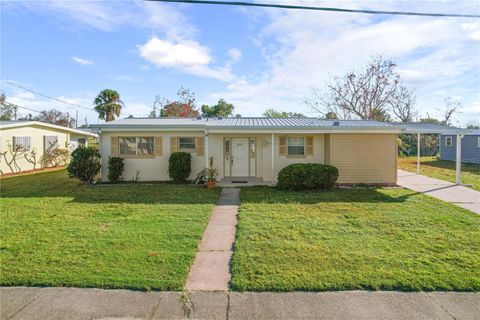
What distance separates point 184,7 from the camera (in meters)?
7.78

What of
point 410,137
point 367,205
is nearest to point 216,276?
point 367,205

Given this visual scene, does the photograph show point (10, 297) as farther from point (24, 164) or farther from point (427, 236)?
point (24, 164)

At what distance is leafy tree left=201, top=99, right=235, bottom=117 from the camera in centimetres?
4225

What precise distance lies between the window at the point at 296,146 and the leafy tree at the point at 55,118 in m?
36.8

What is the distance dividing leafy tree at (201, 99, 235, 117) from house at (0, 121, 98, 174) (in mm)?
22536

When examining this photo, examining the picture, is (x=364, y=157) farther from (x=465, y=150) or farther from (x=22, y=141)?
(x=22, y=141)

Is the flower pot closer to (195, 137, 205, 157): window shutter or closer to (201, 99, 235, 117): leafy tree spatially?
(195, 137, 205, 157): window shutter

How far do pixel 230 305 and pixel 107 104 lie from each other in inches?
1273

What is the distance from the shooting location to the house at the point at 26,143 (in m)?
16.5

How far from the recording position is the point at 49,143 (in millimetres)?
19672

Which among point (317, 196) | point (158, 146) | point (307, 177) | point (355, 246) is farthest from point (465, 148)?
point (355, 246)

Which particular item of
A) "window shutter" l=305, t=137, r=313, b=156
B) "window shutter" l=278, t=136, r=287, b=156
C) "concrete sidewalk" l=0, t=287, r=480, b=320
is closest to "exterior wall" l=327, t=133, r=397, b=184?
"window shutter" l=305, t=137, r=313, b=156

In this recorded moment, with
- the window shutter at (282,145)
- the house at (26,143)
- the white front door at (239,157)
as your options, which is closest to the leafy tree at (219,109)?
the house at (26,143)

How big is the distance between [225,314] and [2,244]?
4.65 m
